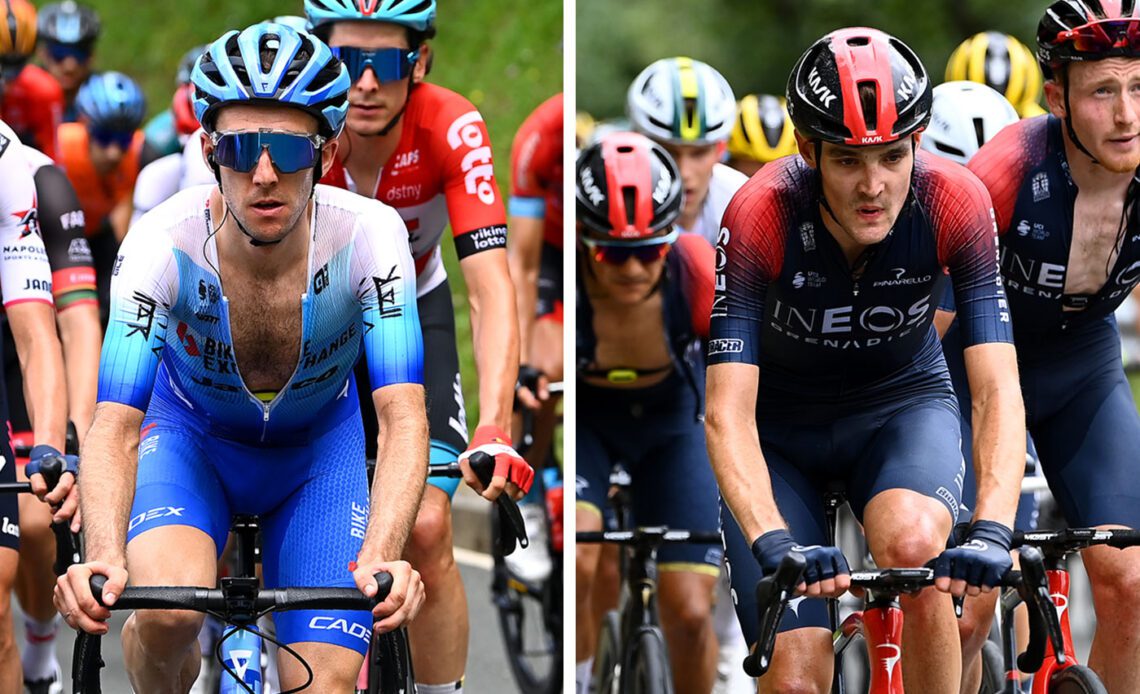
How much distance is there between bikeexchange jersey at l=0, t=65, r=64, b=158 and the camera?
10445 millimetres

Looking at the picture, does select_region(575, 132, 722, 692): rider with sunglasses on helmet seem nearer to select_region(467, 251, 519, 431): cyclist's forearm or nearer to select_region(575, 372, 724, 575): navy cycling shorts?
select_region(575, 372, 724, 575): navy cycling shorts

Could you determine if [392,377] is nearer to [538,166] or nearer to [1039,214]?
[1039,214]

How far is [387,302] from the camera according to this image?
5277mm

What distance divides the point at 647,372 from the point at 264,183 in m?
3.37

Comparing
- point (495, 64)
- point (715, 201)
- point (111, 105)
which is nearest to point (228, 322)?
point (715, 201)

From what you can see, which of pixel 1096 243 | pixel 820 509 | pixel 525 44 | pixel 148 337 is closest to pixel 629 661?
pixel 820 509

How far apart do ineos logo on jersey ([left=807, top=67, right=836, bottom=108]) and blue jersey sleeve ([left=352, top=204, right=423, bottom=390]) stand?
121cm

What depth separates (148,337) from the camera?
16.8 feet

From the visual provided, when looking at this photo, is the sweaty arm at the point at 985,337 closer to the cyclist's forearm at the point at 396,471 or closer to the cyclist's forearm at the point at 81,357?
the cyclist's forearm at the point at 396,471

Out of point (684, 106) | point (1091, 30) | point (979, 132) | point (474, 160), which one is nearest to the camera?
point (1091, 30)

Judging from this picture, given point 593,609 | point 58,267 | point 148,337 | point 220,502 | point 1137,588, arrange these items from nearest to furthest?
point 148,337 → point 220,502 → point 1137,588 → point 58,267 → point 593,609

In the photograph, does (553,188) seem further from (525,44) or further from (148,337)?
(525,44)

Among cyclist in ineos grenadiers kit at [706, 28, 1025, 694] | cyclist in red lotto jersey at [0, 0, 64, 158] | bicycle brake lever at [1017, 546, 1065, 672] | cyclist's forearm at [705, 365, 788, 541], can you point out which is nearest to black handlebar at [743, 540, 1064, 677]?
bicycle brake lever at [1017, 546, 1065, 672]

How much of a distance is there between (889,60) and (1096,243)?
1.49 meters
